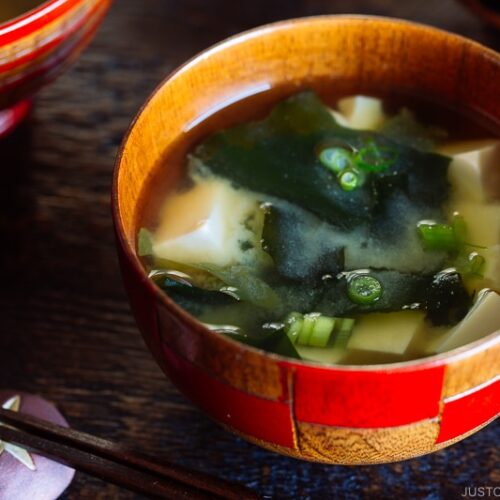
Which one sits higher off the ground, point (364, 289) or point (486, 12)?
point (486, 12)

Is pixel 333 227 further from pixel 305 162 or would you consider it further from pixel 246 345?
pixel 246 345

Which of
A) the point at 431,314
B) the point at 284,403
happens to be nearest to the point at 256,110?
the point at 431,314

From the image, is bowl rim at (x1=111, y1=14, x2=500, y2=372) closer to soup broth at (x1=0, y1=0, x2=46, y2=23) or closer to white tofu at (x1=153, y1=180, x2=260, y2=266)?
white tofu at (x1=153, y1=180, x2=260, y2=266)

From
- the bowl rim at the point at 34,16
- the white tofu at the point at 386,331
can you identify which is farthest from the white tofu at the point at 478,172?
the bowl rim at the point at 34,16

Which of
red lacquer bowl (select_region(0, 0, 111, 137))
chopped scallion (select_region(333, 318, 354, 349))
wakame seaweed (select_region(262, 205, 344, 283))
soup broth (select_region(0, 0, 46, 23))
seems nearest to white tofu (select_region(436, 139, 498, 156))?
wakame seaweed (select_region(262, 205, 344, 283))

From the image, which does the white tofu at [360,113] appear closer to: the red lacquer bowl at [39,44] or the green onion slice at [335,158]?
the green onion slice at [335,158]

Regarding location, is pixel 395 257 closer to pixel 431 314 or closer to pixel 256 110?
pixel 431 314

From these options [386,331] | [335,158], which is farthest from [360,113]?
[386,331]
